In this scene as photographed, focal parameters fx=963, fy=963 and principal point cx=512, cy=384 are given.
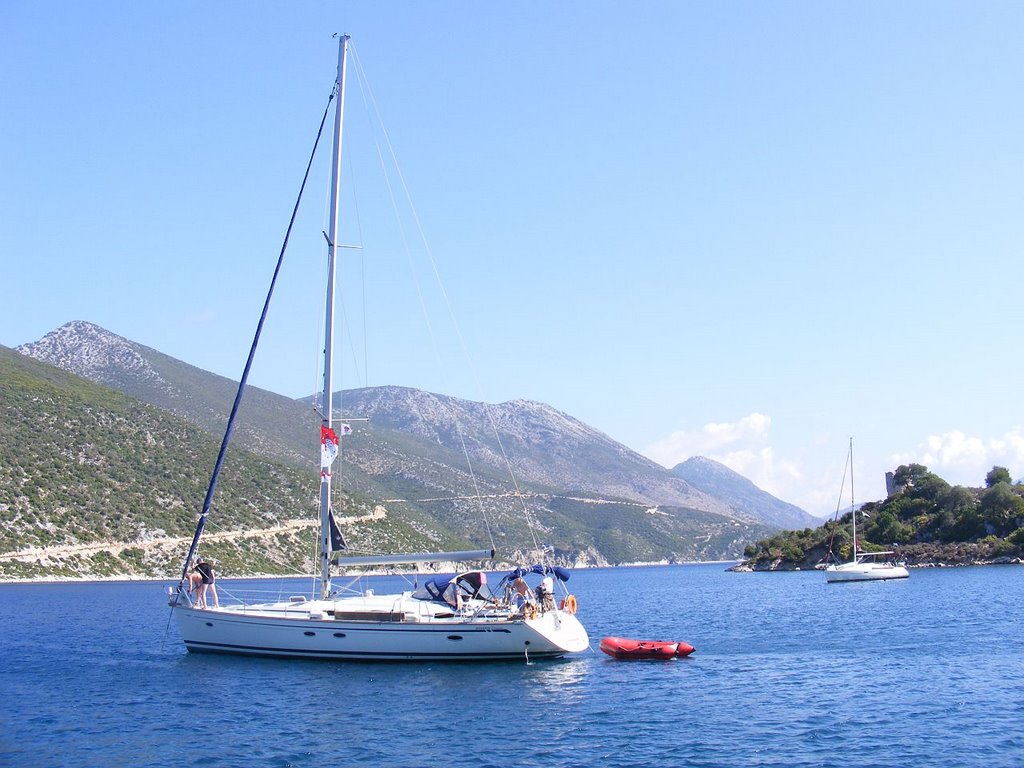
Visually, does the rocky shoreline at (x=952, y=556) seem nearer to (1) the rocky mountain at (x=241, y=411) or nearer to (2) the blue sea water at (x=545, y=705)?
(2) the blue sea water at (x=545, y=705)

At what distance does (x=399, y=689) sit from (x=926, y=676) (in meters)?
16.9

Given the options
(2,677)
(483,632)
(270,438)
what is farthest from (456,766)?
(270,438)

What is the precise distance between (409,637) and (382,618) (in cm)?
113

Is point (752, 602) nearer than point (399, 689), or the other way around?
point (399, 689)

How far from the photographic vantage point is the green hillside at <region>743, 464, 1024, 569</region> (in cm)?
12088

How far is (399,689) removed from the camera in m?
29.2

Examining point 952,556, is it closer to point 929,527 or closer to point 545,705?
point 929,527

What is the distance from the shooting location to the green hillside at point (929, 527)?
397 feet

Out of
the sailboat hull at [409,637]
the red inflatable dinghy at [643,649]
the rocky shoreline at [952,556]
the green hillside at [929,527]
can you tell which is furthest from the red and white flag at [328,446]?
the rocky shoreline at [952,556]

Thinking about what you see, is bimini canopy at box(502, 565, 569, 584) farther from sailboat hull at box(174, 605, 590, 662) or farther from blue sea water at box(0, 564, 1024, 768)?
blue sea water at box(0, 564, 1024, 768)

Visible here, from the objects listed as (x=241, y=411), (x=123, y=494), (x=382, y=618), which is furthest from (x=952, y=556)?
(x=241, y=411)

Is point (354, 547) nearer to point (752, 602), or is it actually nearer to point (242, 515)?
point (242, 515)

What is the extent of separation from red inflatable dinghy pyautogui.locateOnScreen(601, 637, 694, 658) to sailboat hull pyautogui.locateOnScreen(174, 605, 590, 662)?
2487mm

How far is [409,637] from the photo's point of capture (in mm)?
32469
